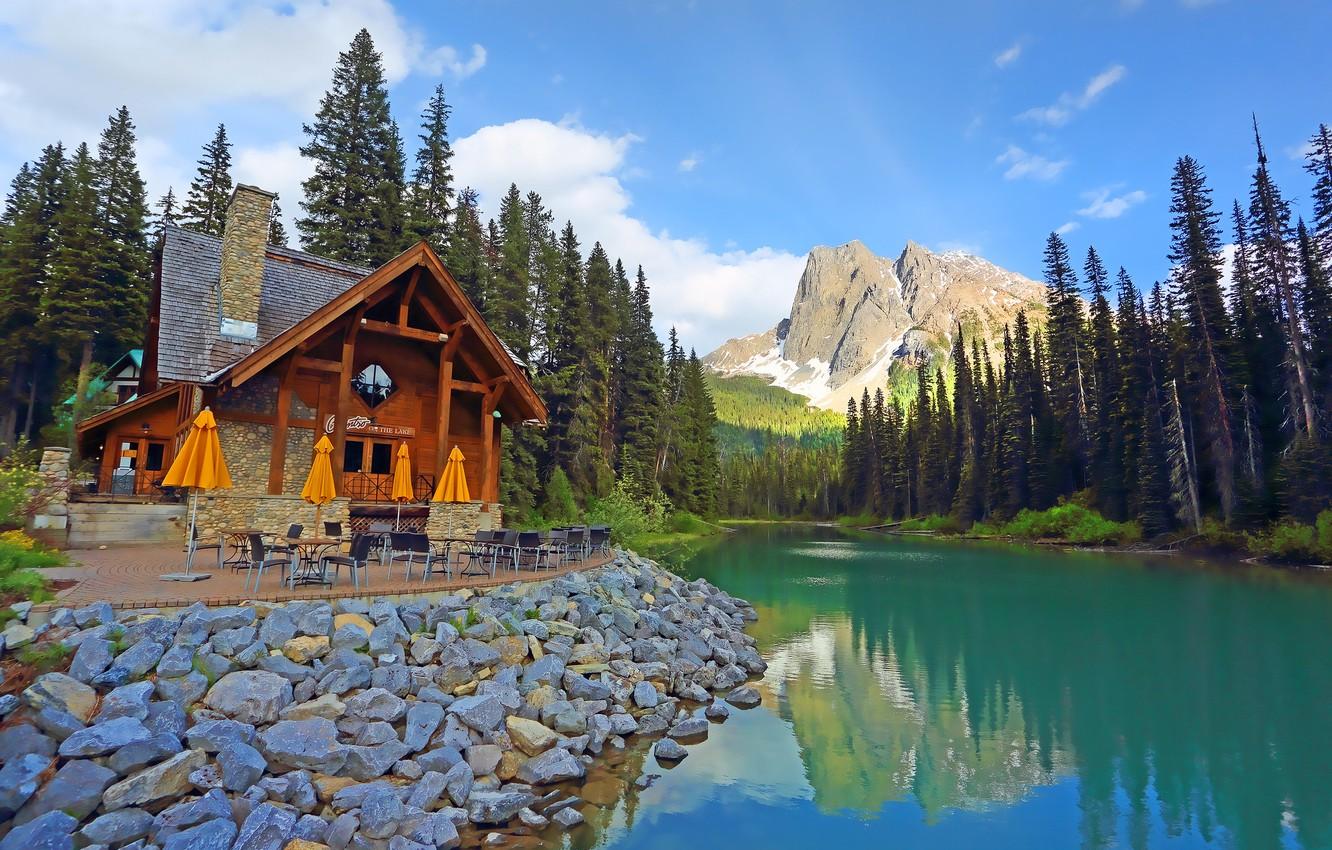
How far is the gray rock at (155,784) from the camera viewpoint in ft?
19.1

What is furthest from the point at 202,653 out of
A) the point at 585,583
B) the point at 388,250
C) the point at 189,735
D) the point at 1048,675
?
the point at 388,250

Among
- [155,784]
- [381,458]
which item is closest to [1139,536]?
[381,458]

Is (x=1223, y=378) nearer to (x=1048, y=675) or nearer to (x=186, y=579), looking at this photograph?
(x=1048, y=675)

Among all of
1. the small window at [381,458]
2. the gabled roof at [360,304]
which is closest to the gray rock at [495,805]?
the gabled roof at [360,304]

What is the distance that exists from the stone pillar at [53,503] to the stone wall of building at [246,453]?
120 inches

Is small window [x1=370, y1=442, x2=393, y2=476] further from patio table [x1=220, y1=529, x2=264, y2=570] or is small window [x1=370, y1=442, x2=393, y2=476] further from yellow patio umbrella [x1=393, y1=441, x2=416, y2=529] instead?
patio table [x1=220, y1=529, x2=264, y2=570]

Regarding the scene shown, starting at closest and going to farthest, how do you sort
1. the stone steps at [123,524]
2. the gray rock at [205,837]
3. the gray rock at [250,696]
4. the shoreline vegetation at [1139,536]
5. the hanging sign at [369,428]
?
the gray rock at [205,837] < the gray rock at [250,696] < the stone steps at [123,524] < the hanging sign at [369,428] < the shoreline vegetation at [1139,536]

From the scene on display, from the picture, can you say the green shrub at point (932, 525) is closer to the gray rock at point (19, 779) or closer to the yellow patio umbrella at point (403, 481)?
the yellow patio umbrella at point (403, 481)

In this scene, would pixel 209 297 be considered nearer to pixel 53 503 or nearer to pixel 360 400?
pixel 360 400

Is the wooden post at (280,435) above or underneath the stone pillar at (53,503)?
above

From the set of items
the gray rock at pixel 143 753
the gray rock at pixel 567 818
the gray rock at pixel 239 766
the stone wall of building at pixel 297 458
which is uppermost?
the stone wall of building at pixel 297 458

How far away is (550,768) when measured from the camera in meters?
7.58

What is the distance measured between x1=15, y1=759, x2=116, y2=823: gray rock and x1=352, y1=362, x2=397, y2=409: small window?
12646 millimetres

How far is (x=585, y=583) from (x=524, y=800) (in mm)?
6095
